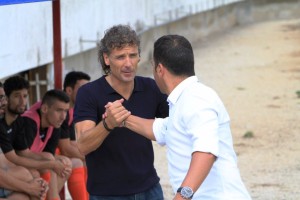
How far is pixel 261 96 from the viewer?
51.8 ft

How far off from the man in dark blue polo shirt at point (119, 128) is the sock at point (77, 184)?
240 centimetres

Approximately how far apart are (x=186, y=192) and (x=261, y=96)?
1206 centimetres

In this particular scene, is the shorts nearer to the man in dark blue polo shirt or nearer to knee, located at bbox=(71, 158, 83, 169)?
knee, located at bbox=(71, 158, 83, 169)

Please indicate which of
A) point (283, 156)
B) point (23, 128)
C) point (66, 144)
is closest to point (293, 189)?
point (283, 156)

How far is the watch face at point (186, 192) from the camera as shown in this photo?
3.86 meters

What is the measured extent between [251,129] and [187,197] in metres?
9.21

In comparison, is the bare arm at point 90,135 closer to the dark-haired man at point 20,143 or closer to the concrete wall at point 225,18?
the dark-haired man at point 20,143

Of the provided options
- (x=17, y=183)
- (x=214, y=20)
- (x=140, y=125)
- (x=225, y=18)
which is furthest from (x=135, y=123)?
(x=225, y=18)

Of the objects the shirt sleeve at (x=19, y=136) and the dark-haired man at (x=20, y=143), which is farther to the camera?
the shirt sleeve at (x=19, y=136)

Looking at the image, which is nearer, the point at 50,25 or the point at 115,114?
the point at 115,114

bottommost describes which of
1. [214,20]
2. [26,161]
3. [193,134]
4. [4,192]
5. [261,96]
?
[214,20]

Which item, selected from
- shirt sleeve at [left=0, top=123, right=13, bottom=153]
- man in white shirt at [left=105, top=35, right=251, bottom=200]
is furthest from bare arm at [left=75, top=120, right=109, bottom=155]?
shirt sleeve at [left=0, top=123, right=13, bottom=153]

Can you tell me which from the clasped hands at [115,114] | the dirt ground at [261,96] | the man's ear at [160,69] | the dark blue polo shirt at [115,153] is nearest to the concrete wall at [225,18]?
the dirt ground at [261,96]

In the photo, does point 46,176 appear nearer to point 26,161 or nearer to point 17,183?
point 26,161
